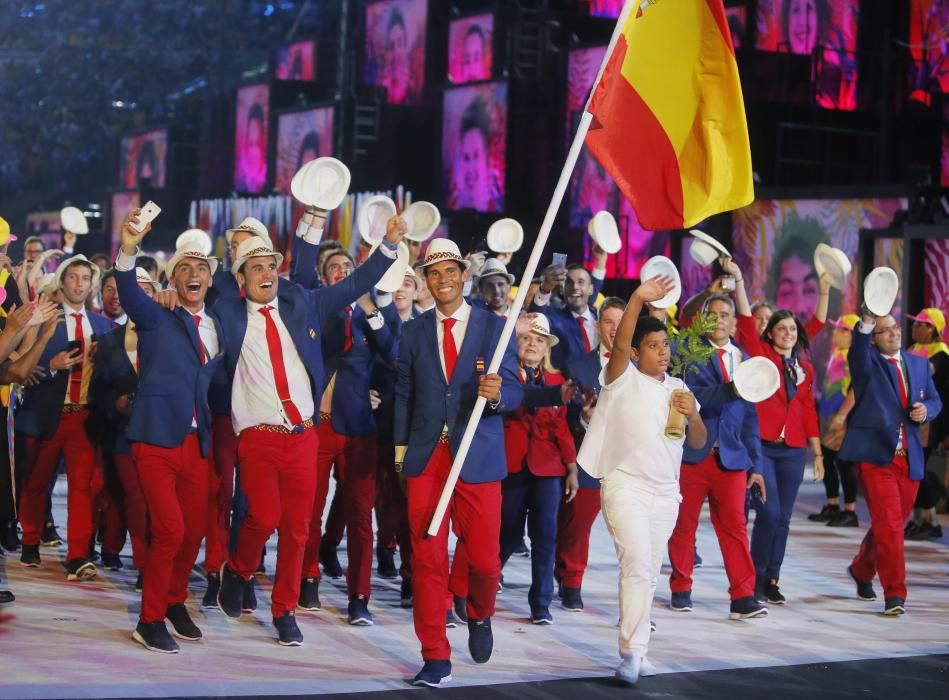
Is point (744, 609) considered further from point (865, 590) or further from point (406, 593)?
point (406, 593)

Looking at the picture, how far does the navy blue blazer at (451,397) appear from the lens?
7.43 metres

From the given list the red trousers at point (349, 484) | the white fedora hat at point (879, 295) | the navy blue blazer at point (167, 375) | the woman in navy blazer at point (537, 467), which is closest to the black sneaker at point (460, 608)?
the woman in navy blazer at point (537, 467)

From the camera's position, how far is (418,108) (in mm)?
31047

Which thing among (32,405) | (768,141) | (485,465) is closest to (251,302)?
(485,465)

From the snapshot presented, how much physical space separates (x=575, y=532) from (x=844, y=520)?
5.03 m

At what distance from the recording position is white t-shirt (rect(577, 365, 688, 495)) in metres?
7.29

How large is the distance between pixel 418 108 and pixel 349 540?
23.0 metres

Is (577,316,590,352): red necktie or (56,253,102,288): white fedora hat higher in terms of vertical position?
(56,253,102,288): white fedora hat

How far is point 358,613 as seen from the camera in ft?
28.0

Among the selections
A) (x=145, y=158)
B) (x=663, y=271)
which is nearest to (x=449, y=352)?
(x=663, y=271)

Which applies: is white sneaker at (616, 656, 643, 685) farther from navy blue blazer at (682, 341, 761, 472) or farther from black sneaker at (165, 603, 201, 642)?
black sneaker at (165, 603, 201, 642)

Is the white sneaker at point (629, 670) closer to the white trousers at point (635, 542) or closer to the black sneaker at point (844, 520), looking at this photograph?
the white trousers at point (635, 542)

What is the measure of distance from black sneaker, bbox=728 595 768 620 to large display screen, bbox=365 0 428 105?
2333 centimetres


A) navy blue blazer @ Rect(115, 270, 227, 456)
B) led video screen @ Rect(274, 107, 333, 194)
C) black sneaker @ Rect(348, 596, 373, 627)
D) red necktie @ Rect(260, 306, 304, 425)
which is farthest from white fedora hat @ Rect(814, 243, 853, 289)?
led video screen @ Rect(274, 107, 333, 194)
